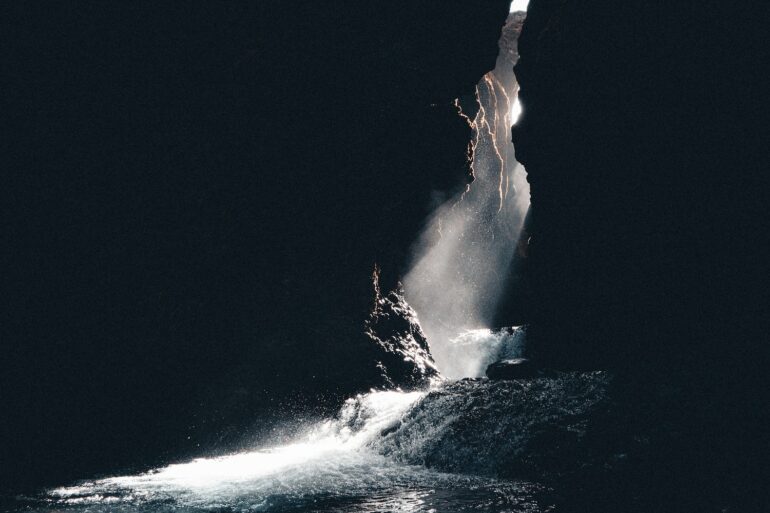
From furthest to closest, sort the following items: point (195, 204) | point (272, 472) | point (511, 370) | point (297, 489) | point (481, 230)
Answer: point (481, 230), point (511, 370), point (195, 204), point (272, 472), point (297, 489)

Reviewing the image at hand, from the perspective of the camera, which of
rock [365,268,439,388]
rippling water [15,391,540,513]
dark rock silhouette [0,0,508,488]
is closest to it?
rippling water [15,391,540,513]

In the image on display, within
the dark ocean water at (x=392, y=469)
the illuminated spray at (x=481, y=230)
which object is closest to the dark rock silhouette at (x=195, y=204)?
the dark ocean water at (x=392, y=469)

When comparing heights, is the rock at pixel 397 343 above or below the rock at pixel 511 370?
above

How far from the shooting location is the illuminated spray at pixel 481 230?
83.3 feet

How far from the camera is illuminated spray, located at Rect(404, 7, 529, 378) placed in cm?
2538

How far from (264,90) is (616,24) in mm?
8576

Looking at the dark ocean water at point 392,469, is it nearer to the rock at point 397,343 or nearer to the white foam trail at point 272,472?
the white foam trail at point 272,472

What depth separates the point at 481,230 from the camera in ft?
101

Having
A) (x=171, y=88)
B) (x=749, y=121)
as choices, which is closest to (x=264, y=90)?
(x=171, y=88)

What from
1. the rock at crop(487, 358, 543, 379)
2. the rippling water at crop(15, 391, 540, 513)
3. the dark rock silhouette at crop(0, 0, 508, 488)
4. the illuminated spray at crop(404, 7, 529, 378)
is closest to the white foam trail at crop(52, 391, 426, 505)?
the rippling water at crop(15, 391, 540, 513)

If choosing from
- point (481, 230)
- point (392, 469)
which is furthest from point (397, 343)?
point (481, 230)

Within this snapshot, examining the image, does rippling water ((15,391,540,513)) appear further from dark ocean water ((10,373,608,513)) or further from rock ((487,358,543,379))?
rock ((487,358,543,379))

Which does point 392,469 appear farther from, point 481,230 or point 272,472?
point 481,230

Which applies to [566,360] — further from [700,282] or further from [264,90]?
[264,90]
